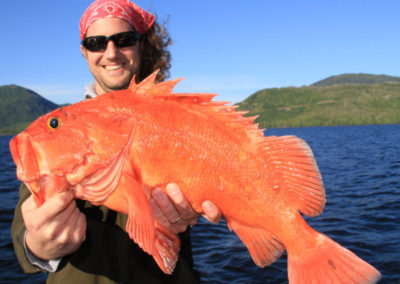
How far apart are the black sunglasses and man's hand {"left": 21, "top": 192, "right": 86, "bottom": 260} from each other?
6.80 ft

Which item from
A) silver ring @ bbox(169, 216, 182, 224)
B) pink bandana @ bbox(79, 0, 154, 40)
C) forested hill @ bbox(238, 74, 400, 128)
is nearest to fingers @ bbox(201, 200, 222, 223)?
silver ring @ bbox(169, 216, 182, 224)

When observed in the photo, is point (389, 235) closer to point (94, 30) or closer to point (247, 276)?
point (247, 276)

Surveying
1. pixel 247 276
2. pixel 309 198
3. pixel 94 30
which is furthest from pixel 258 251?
pixel 247 276

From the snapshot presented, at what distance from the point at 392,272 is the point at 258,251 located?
5.83 m

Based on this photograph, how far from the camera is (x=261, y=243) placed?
9.23 feet

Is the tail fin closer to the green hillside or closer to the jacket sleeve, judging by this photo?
the jacket sleeve

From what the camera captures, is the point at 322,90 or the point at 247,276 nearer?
the point at 247,276

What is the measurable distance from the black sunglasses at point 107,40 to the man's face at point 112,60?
0.13 ft

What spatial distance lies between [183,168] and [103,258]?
1363mm

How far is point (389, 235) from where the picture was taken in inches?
350

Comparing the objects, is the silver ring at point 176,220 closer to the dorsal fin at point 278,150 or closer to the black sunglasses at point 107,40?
the dorsal fin at point 278,150

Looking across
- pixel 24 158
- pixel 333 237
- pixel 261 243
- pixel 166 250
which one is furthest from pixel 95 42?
pixel 333 237

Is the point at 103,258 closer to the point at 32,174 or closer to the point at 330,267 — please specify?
the point at 32,174

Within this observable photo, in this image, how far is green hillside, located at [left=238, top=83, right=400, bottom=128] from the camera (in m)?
122
